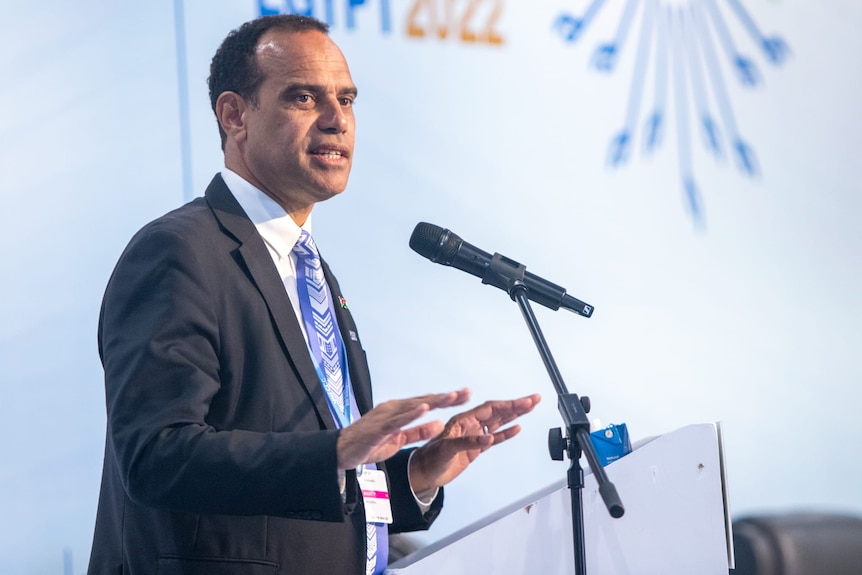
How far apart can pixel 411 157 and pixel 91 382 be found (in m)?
1.16

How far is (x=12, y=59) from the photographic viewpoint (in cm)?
258

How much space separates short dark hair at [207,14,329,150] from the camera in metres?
2.02

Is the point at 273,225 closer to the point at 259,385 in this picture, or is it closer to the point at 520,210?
the point at 259,385

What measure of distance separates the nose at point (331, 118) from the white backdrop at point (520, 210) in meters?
0.89

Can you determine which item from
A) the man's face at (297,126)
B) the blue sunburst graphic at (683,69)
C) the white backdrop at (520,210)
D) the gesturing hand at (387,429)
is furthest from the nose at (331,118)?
the blue sunburst graphic at (683,69)

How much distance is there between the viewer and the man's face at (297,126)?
195 cm

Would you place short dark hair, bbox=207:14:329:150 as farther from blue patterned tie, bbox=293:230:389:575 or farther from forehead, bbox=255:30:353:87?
blue patterned tie, bbox=293:230:389:575

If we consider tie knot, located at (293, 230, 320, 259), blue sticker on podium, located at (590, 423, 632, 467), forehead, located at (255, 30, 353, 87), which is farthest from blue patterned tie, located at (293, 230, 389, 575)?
blue sticker on podium, located at (590, 423, 632, 467)

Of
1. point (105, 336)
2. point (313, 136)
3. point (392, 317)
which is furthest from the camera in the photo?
point (392, 317)

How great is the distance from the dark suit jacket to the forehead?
34 cm

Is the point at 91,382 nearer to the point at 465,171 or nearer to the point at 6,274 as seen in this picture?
the point at 6,274

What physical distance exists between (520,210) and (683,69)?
0.83 m

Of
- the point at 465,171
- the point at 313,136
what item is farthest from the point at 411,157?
the point at 313,136

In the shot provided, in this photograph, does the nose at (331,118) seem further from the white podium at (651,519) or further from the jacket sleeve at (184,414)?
the white podium at (651,519)
